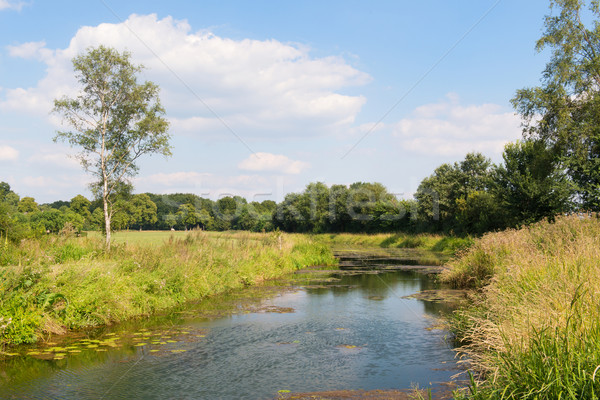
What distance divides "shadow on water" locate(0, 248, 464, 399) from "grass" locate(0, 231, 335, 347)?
52 cm

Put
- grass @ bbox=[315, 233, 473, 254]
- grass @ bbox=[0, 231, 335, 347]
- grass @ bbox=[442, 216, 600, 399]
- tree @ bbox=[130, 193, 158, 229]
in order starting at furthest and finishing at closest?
tree @ bbox=[130, 193, 158, 229]
grass @ bbox=[315, 233, 473, 254]
grass @ bbox=[0, 231, 335, 347]
grass @ bbox=[442, 216, 600, 399]

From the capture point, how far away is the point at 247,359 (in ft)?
25.1

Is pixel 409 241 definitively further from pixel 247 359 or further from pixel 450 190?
pixel 247 359

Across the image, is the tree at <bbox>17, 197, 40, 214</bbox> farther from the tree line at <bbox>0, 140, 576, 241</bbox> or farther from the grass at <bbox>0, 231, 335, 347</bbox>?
the grass at <bbox>0, 231, 335, 347</bbox>

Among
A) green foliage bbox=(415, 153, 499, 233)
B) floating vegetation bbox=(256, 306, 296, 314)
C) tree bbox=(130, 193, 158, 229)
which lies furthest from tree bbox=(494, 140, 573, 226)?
tree bbox=(130, 193, 158, 229)

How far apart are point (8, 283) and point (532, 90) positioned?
3049 centimetres

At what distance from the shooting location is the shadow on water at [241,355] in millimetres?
6258

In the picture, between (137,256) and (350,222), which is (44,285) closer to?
(137,256)

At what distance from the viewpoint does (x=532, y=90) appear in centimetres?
2831

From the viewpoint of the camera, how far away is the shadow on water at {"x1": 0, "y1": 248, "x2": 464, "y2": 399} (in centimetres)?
626

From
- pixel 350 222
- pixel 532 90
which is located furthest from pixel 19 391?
pixel 350 222

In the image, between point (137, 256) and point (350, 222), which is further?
point (350, 222)

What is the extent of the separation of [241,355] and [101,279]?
460 cm

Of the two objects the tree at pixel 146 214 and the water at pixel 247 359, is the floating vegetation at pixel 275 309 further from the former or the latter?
the tree at pixel 146 214
